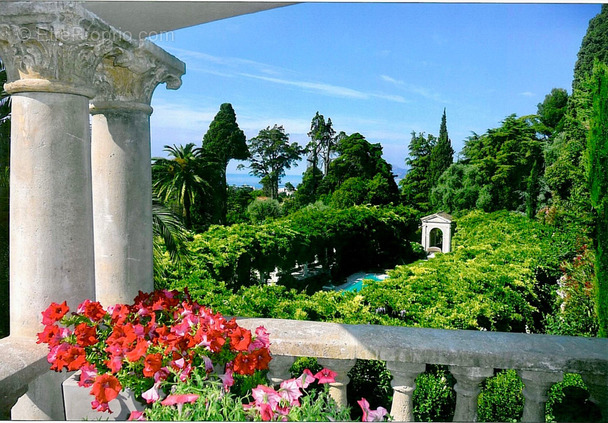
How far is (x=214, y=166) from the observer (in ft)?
93.5

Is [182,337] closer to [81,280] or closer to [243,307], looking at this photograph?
[81,280]

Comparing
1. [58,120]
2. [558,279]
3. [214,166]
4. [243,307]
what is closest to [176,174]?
[214,166]

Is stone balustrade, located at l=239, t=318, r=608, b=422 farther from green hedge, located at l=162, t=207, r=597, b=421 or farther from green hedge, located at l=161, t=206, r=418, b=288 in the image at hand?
green hedge, located at l=161, t=206, r=418, b=288

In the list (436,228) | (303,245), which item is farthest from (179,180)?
(436,228)

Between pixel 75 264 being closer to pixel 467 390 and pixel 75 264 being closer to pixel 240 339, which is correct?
pixel 240 339

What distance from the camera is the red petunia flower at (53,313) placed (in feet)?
7.35

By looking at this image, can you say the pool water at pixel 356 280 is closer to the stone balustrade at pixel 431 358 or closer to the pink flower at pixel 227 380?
the stone balustrade at pixel 431 358

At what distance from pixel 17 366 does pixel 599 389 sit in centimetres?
295

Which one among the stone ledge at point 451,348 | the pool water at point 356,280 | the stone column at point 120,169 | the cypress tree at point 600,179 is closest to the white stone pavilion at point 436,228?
the pool water at point 356,280

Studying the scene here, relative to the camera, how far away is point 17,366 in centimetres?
217

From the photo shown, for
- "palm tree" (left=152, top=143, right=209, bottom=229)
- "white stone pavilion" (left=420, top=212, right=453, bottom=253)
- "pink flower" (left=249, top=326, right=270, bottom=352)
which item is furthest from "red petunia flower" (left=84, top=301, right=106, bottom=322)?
"white stone pavilion" (left=420, top=212, right=453, bottom=253)

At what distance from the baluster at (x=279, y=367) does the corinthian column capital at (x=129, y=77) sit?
192 cm

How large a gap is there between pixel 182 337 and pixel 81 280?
80 cm

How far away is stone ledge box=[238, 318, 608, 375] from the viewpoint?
226 centimetres
